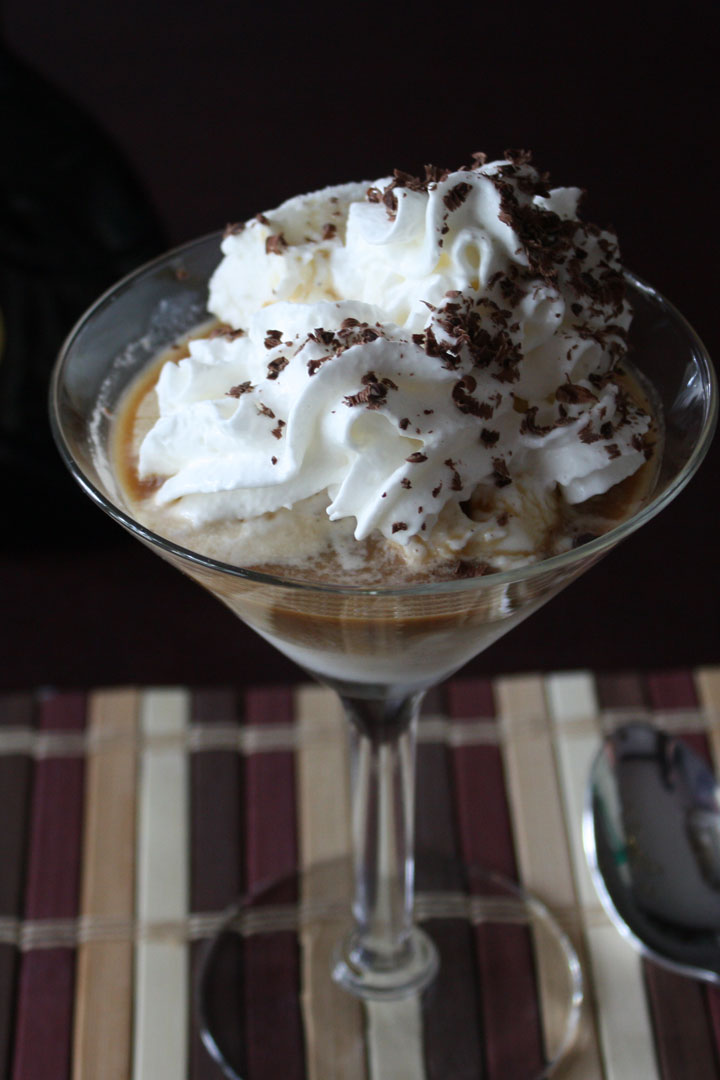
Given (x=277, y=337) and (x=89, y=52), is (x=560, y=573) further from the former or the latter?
(x=89, y=52)

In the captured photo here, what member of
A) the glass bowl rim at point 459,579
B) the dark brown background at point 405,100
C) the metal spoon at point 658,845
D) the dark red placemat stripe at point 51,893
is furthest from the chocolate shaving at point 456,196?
the dark brown background at point 405,100

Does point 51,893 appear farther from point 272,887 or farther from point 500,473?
point 500,473

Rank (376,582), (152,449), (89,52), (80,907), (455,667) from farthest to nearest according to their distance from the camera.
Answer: (89,52) < (80,907) < (455,667) < (152,449) < (376,582)

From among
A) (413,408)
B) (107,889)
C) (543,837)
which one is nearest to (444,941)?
(543,837)

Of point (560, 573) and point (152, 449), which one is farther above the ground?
point (152, 449)

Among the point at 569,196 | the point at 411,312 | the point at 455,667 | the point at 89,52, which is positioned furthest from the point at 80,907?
the point at 89,52

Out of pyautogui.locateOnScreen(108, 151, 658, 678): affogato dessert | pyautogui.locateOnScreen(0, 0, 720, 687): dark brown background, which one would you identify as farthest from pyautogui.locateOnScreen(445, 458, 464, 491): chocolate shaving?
pyautogui.locateOnScreen(0, 0, 720, 687): dark brown background
